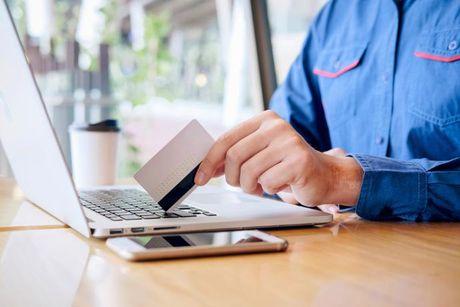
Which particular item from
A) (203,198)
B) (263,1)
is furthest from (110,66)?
(203,198)

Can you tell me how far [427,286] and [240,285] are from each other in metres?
0.18

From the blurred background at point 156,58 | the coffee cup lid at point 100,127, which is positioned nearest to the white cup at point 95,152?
the coffee cup lid at point 100,127

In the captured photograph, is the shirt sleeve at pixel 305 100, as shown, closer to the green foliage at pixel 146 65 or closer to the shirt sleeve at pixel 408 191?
the shirt sleeve at pixel 408 191

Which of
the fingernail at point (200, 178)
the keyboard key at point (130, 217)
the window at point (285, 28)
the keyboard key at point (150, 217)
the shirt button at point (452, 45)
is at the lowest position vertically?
the keyboard key at point (150, 217)

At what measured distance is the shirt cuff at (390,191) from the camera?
0.96 meters

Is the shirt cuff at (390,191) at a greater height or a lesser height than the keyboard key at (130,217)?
lesser

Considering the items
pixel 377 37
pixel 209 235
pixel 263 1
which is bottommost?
pixel 209 235

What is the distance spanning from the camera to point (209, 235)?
0.75m

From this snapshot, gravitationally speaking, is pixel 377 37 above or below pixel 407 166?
above

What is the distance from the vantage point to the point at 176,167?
2.64ft

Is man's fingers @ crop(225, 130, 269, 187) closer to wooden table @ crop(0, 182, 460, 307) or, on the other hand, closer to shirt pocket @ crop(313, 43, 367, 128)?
wooden table @ crop(0, 182, 460, 307)

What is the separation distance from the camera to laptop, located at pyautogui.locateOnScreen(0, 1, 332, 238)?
0.72 metres

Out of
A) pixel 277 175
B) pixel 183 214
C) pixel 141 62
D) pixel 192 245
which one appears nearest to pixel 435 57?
pixel 277 175

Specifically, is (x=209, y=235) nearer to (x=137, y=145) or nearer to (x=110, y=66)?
(x=110, y=66)
